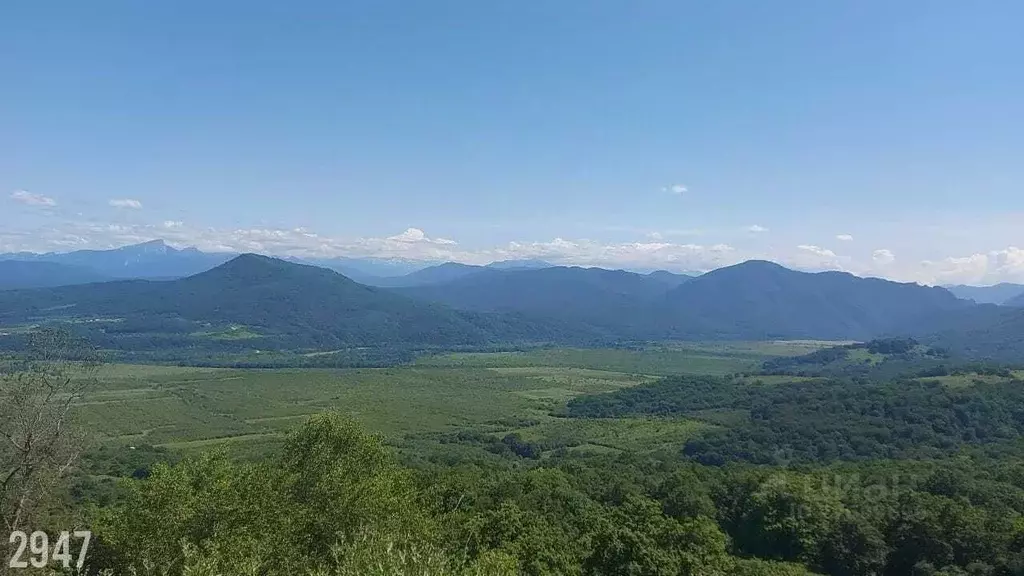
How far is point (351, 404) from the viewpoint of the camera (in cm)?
13500

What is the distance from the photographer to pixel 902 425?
96312 millimetres

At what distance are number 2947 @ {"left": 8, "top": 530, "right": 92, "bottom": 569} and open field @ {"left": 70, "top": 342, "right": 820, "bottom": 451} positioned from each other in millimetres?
54229

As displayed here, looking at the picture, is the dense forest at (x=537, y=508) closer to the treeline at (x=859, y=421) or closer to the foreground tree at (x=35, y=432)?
the foreground tree at (x=35, y=432)

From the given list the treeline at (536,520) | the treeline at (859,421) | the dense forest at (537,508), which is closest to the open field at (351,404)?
the treeline at (859,421)

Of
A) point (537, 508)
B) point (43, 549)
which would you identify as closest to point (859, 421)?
Answer: point (537, 508)

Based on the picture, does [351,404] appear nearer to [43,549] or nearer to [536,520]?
[536,520]

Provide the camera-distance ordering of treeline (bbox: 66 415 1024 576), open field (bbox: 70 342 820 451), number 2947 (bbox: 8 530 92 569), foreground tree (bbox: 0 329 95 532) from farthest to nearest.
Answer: open field (bbox: 70 342 820 451) < foreground tree (bbox: 0 329 95 532) < number 2947 (bbox: 8 530 92 569) < treeline (bbox: 66 415 1024 576)

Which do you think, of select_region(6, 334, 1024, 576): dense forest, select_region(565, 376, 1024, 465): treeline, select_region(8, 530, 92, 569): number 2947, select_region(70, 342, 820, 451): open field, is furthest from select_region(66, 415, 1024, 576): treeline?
select_region(70, 342, 820, 451): open field

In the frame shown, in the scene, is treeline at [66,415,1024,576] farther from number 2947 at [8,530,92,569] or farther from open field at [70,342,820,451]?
open field at [70,342,820,451]

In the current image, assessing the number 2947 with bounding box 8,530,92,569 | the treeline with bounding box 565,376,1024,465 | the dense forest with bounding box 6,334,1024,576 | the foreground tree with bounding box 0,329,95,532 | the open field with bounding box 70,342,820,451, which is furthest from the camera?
the open field with bounding box 70,342,820,451

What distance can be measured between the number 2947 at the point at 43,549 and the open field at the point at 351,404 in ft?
178

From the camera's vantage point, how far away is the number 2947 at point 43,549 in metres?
25.4

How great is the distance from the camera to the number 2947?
25438 millimetres

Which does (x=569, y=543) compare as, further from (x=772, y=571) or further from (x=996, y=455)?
(x=996, y=455)
